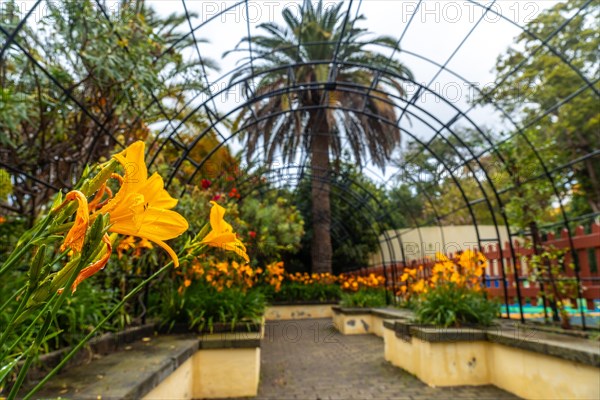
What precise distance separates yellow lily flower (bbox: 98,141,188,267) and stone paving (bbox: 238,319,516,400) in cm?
321

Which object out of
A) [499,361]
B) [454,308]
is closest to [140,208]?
[499,361]

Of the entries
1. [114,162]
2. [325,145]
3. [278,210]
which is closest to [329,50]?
[325,145]

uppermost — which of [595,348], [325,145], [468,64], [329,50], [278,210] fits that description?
[329,50]

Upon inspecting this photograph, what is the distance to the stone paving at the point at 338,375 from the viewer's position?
334cm

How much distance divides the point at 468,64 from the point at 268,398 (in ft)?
13.9

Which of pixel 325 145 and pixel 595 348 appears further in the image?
pixel 325 145

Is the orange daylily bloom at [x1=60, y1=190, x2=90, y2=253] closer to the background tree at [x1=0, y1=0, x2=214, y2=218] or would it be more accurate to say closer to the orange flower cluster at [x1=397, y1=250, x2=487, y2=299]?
the background tree at [x1=0, y1=0, x2=214, y2=218]

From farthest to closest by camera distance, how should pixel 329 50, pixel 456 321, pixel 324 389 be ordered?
pixel 329 50
pixel 456 321
pixel 324 389

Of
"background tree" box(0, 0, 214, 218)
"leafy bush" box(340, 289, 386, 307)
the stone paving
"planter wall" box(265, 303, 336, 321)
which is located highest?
"background tree" box(0, 0, 214, 218)

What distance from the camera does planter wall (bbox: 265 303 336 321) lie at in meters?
10.2

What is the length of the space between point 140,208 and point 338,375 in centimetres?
Result: 411

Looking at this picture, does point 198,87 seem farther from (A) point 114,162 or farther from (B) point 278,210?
(B) point 278,210

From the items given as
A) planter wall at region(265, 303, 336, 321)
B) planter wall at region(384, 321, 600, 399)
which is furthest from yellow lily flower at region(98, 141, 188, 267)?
planter wall at region(265, 303, 336, 321)

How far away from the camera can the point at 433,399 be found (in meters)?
3.19
